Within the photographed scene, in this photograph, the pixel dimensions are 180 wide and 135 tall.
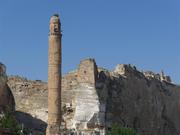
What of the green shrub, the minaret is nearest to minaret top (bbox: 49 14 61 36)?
the minaret

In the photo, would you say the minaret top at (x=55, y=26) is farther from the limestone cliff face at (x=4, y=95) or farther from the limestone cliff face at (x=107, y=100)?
the limestone cliff face at (x=4, y=95)

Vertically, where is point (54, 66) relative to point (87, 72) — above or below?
below

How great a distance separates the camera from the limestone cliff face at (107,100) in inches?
1581

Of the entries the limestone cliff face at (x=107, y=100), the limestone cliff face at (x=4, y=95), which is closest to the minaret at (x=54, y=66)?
the limestone cliff face at (x=107, y=100)

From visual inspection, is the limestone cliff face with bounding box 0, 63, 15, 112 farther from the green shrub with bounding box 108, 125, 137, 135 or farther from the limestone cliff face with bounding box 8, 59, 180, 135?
the green shrub with bounding box 108, 125, 137, 135

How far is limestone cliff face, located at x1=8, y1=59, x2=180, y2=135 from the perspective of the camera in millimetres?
40156

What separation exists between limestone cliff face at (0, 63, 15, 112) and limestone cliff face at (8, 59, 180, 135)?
129cm

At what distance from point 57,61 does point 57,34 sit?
1.45 meters

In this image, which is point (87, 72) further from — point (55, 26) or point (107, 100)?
point (55, 26)

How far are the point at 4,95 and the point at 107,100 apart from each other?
6.46 meters

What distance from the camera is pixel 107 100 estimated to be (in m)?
42.6

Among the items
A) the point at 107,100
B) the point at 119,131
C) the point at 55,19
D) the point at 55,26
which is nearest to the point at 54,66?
the point at 55,26

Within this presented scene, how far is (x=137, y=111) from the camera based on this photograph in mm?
46688

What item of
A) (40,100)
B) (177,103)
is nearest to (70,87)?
(40,100)
